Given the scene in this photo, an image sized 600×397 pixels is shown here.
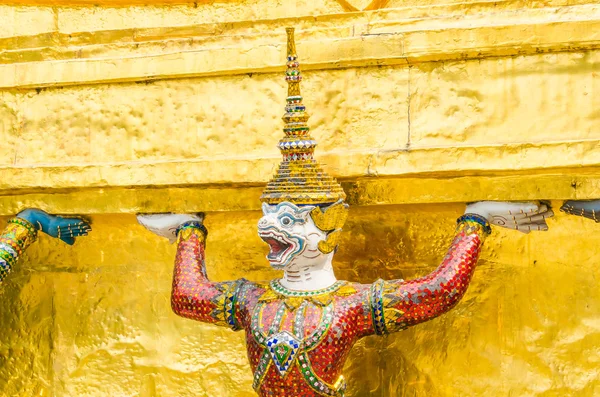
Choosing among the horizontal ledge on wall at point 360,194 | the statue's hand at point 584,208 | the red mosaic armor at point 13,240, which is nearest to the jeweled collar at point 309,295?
the horizontal ledge on wall at point 360,194

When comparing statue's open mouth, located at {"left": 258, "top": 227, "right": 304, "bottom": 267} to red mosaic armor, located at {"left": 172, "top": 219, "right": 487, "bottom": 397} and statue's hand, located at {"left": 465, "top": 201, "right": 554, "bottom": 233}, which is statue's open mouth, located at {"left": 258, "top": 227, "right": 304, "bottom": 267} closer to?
red mosaic armor, located at {"left": 172, "top": 219, "right": 487, "bottom": 397}

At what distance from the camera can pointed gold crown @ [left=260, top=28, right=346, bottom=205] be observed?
4.05 metres

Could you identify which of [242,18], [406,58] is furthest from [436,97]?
[242,18]

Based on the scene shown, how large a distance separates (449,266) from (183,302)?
1066 millimetres

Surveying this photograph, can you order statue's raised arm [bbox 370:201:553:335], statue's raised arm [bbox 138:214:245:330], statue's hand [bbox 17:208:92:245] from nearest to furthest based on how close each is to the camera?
statue's raised arm [bbox 370:201:553:335] < statue's raised arm [bbox 138:214:245:330] < statue's hand [bbox 17:208:92:245]

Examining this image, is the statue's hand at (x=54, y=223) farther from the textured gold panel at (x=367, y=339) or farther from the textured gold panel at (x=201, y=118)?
the textured gold panel at (x=201, y=118)

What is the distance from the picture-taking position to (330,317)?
4.06m

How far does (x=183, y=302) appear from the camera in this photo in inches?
169

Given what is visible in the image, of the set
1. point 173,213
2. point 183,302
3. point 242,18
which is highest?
point 242,18

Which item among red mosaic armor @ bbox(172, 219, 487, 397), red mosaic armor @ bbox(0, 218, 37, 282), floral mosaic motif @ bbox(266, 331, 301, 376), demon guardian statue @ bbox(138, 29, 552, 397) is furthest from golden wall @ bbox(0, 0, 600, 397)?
floral mosaic motif @ bbox(266, 331, 301, 376)

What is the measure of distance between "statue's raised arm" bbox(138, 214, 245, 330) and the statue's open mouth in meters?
0.31

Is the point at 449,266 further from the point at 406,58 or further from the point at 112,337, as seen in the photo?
the point at 112,337

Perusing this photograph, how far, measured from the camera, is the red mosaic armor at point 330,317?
402 cm

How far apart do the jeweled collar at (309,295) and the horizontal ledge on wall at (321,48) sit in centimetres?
92
